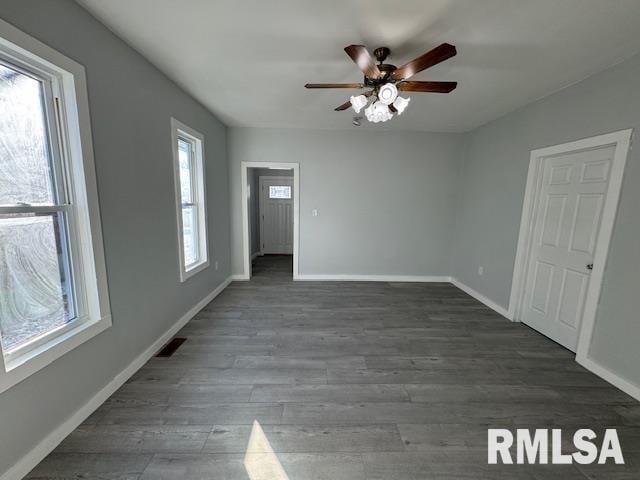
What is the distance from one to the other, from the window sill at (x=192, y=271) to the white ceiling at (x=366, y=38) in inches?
78.6

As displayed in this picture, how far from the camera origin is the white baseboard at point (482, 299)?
316cm

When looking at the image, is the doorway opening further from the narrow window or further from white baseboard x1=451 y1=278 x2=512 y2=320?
white baseboard x1=451 y1=278 x2=512 y2=320

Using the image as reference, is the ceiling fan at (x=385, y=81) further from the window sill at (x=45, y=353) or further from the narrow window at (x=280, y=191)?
the narrow window at (x=280, y=191)

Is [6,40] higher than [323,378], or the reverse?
[6,40]

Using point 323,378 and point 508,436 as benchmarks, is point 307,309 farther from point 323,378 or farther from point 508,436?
point 508,436

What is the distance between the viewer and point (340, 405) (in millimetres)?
1713

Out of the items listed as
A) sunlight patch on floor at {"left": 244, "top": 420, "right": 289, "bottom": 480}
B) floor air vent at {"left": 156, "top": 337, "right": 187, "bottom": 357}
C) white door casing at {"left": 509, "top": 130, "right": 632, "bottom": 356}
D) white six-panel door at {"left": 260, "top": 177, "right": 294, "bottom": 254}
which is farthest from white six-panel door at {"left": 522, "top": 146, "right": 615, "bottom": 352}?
white six-panel door at {"left": 260, "top": 177, "right": 294, "bottom": 254}

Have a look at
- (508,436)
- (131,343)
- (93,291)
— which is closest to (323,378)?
(508,436)

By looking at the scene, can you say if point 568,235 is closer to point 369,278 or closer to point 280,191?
point 369,278

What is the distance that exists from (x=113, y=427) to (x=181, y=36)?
104 inches

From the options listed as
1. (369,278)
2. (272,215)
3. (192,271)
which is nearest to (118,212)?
(192,271)

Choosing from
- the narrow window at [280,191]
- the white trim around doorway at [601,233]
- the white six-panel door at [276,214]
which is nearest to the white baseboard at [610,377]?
the white trim around doorway at [601,233]

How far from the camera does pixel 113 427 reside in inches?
59.6

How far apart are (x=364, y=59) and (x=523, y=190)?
2573 mm
